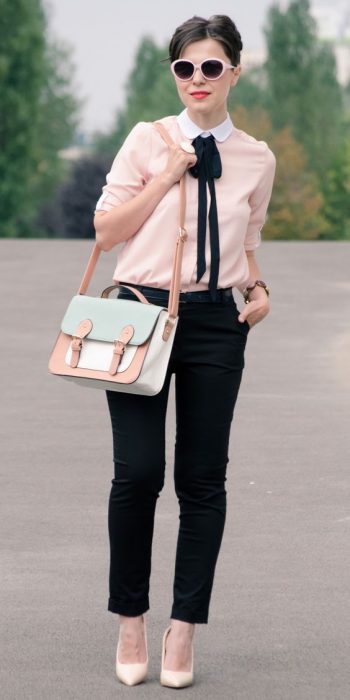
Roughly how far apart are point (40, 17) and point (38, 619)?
9358cm

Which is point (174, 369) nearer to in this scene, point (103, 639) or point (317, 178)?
point (103, 639)

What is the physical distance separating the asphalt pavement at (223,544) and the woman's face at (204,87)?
1.52m

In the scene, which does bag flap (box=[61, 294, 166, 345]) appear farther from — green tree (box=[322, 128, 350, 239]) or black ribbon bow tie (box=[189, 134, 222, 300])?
green tree (box=[322, 128, 350, 239])

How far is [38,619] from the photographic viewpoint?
17.6 ft

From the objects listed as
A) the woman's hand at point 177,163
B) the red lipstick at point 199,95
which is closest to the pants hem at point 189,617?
the woman's hand at point 177,163

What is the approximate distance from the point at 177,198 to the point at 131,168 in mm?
150

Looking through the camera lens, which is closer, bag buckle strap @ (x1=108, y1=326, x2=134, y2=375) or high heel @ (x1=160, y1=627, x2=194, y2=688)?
bag buckle strap @ (x1=108, y1=326, x2=134, y2=375)

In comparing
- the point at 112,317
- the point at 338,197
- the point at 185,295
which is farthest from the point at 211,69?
the point at 338,197

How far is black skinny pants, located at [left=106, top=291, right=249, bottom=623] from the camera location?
4.54 m

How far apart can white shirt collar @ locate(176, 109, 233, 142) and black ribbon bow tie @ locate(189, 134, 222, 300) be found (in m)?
0.03

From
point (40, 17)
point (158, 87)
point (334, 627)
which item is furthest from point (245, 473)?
point (158, 87)

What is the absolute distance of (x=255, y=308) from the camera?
15.4ft

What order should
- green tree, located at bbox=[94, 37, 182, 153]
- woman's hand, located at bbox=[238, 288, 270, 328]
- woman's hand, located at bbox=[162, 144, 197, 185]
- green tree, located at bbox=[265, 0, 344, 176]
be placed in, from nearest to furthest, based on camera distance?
1. woman's hand, located at bbox=[162, 144, 197, 185]
2. woman's hand, located at bbox=[238, 288, 270, 328]
3. green tree, located at bbox=[265, 0, 344, 176]
4. green tree, located at bbox=[94, 37, 182, 153]

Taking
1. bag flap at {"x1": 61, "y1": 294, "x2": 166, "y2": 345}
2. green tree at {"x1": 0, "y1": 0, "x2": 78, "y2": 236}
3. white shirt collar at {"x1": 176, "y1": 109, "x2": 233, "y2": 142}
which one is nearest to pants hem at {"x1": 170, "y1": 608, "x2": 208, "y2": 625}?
bag flap at {"x1": 61, "y1": 294, "x2": 166, "y2": 345}
